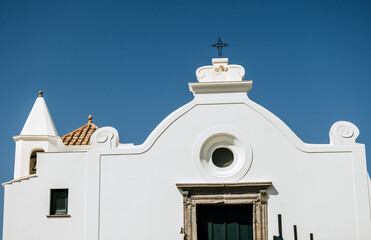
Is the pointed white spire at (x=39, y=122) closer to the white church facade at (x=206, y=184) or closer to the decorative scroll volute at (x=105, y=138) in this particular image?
the white church facade at (x=206, y=184)

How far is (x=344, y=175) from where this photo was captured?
14469 millimetres

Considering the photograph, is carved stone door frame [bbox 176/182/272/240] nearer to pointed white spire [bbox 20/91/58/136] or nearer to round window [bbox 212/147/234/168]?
round window [bbox 212/147/234/168]

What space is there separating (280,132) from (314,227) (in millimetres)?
3022

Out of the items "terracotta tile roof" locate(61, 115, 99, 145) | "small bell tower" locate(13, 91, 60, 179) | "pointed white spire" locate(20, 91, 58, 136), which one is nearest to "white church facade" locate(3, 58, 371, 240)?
"small bell tower" locate(13, 91, 60, 179)

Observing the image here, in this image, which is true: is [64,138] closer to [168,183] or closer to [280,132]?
[168,183]

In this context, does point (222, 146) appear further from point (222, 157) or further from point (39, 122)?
point (39, 122)

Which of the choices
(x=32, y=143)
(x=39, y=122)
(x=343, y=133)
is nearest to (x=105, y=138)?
(x=32, y=143)

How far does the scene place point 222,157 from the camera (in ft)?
50.0

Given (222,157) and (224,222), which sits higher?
(222,157)

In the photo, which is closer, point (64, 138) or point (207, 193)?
point (207, 193)

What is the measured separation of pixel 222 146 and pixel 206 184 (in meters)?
1.42

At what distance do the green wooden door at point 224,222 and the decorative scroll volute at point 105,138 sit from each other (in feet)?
11.1

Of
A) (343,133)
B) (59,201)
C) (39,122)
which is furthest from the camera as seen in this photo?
(39,122)

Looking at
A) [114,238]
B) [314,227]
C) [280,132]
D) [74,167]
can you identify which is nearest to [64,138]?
[74,167]
